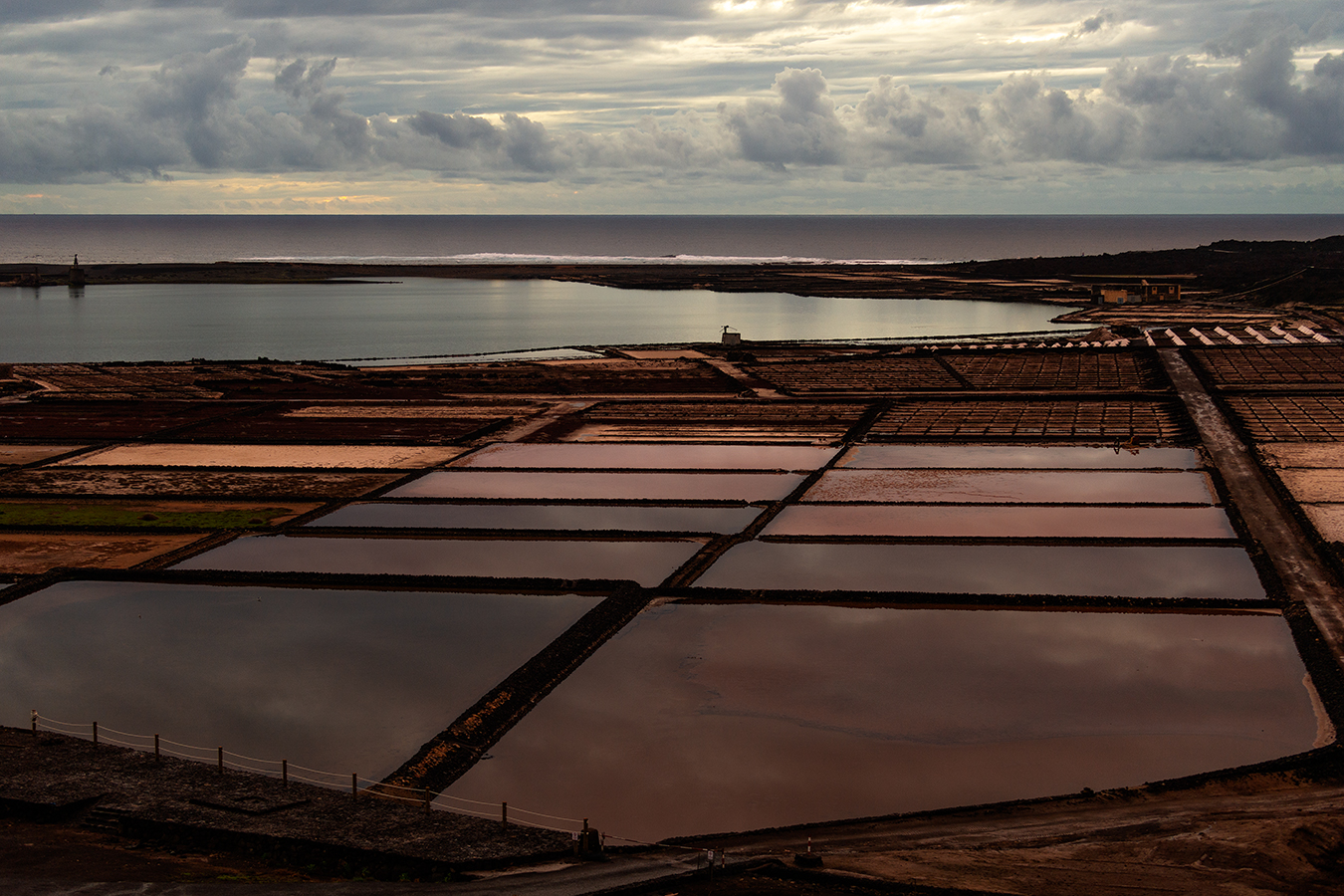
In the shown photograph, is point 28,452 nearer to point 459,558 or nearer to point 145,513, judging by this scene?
point 145,513

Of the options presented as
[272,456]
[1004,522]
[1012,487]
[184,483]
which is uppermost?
[1012,487]

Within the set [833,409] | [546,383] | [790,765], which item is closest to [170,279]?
[546,383]

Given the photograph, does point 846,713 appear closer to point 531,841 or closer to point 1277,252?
point 531,841

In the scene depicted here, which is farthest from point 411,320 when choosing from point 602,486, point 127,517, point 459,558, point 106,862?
point 106,862

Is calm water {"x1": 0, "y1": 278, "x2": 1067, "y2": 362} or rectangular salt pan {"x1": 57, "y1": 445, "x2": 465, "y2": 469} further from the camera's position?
calm water {"x1": 0, "y1": 278, "x2": 1067, "y2": 362}

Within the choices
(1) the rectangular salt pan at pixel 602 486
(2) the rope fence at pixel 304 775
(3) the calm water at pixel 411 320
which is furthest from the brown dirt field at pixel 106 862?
(3) the calm water at pixel 411 320

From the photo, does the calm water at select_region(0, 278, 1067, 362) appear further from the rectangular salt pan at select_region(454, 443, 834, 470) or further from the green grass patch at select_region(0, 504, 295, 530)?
the green grass patch at select_region(0, 504, 295, 530)

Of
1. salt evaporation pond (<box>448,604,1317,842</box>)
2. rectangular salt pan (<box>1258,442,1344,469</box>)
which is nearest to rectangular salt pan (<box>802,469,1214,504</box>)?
rectangular salt pan (<box>1258,442,1344,469</box>)

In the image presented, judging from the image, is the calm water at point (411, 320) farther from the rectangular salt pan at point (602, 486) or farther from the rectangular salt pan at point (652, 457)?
the rectangular salt pan at point (602, 486)
